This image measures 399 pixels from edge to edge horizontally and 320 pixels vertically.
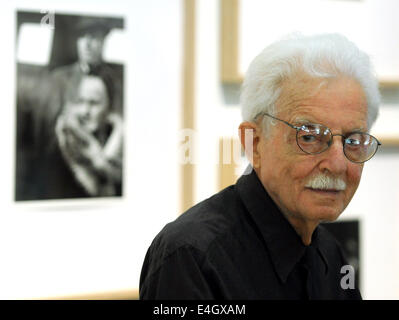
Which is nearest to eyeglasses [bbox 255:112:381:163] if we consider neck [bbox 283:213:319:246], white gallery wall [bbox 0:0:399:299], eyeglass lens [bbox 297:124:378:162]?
eyeglass lens [bbox 297:124:378:162]

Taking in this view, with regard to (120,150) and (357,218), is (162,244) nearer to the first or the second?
(120,150)

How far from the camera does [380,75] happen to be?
1.38 m

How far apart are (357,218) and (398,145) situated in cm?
21

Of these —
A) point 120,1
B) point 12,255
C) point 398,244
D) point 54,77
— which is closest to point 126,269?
point 12,255

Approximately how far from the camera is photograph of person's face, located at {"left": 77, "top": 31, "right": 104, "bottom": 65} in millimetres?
1057

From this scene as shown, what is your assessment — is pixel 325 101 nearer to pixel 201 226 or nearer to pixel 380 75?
pixel 201 226

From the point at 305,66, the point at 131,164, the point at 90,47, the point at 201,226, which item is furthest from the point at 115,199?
Result: the point at 305,66

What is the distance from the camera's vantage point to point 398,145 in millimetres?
1418

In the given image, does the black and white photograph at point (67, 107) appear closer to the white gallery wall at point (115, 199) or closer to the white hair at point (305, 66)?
the white gallery wall at point (115, 199)

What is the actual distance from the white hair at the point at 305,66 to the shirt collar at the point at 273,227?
11 cm

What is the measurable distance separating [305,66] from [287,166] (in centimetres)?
14

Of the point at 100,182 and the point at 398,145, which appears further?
the point at 398,145

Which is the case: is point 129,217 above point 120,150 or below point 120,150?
below

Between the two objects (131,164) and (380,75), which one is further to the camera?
(380,75)
